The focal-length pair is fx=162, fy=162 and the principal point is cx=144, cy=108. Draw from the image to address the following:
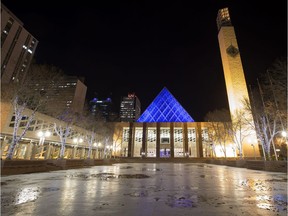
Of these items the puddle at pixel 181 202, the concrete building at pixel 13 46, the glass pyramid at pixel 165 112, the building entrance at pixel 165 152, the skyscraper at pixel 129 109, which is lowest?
the puddle at pixel 181 202

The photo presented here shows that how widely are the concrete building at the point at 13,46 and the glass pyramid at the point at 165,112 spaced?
39.4 m

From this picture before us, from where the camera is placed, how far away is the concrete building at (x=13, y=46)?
4156 cm

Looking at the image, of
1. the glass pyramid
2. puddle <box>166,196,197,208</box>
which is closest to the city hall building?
the glass pyramid

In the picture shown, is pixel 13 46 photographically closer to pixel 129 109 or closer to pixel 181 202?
pixel 181 202

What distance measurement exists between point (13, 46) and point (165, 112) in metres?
50.7

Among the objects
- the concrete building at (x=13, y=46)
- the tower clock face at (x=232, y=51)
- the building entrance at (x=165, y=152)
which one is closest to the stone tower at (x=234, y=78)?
the tower clock face at (x=232, y=51)

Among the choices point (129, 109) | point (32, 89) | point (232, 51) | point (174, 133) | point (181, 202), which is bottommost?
point (181, 202)

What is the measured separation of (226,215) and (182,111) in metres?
58.3

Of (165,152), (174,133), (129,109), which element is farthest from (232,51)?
(129,109)

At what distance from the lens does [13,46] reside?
45281 mm

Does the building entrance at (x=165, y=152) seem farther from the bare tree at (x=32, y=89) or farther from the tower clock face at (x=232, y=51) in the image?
the bare tree at (x=32, y=89)

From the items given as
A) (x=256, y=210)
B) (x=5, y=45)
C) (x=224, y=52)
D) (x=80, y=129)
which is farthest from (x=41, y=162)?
(x=224, y=52)

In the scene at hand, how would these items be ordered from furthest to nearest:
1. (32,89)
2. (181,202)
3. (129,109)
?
(129,109) < (32,89) < (181,202)

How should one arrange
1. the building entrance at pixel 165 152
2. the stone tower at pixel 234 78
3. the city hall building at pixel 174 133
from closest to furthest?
1. the stone tower at pixel 234 78
2. the city hall building at pixel 174 133
3. the building entrance at pixel 165 152
